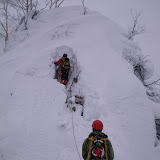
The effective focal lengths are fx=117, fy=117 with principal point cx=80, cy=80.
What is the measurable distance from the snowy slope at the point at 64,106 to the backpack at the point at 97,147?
135 centimetres

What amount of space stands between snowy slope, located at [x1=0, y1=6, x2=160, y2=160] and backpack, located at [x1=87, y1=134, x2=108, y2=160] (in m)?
1.35

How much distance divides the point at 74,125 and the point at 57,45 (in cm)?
512

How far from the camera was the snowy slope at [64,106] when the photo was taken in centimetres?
380

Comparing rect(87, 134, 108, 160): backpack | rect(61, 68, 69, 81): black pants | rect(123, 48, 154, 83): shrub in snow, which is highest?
rect(123, 48, 154, 83): shrub in snow

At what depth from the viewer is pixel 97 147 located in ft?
8.70

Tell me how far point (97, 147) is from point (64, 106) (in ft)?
8.55

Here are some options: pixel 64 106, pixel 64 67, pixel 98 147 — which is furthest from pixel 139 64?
pixel 98 147

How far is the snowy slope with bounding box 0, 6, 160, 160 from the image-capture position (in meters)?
3.80

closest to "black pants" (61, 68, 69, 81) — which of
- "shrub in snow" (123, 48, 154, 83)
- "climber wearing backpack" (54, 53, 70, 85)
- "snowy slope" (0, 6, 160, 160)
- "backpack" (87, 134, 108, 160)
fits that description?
"climber wearing backpack" (54, 53, 70, 85)

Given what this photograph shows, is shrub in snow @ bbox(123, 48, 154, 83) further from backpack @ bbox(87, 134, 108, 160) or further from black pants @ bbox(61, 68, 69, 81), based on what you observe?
backpack @ bbox(87, 134, 108, 160)

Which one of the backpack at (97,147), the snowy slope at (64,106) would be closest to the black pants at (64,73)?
the snowy slope at (64,106)

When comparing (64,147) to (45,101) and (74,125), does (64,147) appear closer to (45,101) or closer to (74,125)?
(74,125)

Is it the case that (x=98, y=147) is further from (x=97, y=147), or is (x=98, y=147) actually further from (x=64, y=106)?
(x=64, y=106)

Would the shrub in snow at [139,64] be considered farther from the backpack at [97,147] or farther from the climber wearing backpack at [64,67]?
the backpack at [97,147]
